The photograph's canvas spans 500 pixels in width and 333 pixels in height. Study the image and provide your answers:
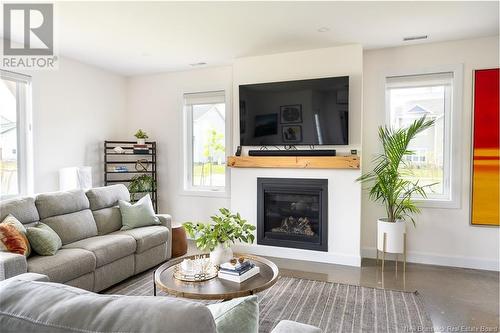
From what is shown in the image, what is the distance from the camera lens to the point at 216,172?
17.0 ft

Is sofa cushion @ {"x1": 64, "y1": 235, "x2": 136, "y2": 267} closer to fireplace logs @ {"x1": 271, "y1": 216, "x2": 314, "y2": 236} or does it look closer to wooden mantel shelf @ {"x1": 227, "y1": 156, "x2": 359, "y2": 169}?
wooden mantel shelf @ {"x1": 227, "y1": 156, "x2": 359, "y2": 169}

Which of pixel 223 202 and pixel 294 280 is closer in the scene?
pixel 294 280

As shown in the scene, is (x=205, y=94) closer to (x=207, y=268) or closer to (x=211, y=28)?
(x=211, y=28)

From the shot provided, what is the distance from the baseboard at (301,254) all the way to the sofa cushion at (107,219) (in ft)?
5.35

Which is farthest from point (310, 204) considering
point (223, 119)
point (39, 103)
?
point (39, 103)

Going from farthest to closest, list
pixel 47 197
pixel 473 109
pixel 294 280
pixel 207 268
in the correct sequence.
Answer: pixel 473 109 → pixel 294 280 → pixel 47 197 → pixel 207 268

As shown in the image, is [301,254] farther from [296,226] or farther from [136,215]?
[136,215]

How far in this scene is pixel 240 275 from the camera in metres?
2.36

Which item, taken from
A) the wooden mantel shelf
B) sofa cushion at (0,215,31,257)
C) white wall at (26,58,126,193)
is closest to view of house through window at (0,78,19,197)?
white wall at (26,58,126,193)

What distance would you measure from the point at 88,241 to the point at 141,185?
6.55 ft

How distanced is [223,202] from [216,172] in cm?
50

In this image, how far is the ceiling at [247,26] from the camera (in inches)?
117

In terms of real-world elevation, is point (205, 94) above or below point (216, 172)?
above

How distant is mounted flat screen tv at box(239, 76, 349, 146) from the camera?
3994 millimetres
